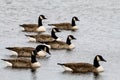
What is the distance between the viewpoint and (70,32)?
1417 inches

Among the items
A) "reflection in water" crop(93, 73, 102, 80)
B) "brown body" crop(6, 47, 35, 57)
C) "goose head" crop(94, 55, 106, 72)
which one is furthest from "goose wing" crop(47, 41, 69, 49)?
"reflection in water" crop(93, 73, 102, 80)

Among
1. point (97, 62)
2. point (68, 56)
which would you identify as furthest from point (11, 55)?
point (97, 62)

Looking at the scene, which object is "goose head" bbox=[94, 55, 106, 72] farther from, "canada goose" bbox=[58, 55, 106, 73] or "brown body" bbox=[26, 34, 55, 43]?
"brown body" bbox=[26, 34, 55, 43]

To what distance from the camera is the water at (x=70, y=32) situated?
2552cm

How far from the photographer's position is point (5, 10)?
146ft

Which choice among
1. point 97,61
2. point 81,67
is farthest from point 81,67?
point 97,61

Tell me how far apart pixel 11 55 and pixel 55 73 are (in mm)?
3988

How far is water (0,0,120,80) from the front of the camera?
2552 centimetres

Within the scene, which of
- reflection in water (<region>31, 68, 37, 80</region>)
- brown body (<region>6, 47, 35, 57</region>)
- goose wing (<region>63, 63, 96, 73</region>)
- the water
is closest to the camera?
reflection in water (<region>31, 68, 37, 80</region>)

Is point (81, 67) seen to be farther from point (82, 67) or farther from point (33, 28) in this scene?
point (33, 28)

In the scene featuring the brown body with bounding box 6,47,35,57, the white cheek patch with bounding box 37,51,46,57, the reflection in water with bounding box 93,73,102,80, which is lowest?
the reflection in water with bounding box 93,73,102,80

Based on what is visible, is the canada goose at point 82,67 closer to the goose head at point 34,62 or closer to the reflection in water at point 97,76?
the reflection in water at point 97,76

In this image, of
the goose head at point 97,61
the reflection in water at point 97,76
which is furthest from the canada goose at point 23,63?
the reflection in water at point 97,76

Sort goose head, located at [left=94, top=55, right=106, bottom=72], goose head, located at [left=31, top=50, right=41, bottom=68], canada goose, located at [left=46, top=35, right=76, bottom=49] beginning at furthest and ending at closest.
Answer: canada goose, located at [left=46, top=35, right=76, bottom=49], goose head, located at [left=31, top=50, right=41, bottom=68], goose head, located at [left=94, top=55, right=106, bottom=72]
